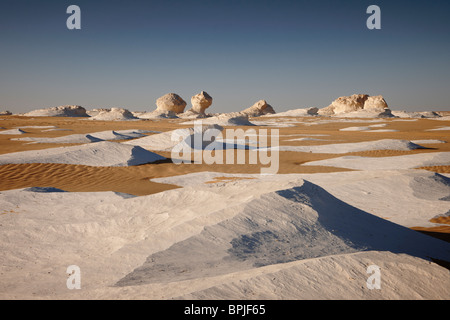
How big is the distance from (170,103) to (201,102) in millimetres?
7244

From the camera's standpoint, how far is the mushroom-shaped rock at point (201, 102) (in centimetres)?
6535

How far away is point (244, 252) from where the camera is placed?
8.52 ft

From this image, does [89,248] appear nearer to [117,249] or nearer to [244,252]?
[117,249]

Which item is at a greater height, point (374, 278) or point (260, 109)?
point (260, 109)

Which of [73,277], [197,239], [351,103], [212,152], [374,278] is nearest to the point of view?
[374,278]

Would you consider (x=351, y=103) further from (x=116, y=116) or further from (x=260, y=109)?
(x=116, y=116)

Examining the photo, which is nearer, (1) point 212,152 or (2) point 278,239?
(2) point 278,239

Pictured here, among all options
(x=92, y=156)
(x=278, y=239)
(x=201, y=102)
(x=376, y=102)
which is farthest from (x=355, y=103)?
(x=278, y=239)

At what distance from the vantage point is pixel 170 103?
67.9 meters

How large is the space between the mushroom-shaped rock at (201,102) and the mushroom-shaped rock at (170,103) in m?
3.87

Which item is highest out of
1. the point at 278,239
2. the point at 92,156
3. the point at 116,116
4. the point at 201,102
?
the point at 201,102

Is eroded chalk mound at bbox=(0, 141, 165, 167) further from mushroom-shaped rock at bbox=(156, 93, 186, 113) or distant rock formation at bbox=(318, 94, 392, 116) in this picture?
distant rock formation at bbox=(318, 94, 392, 116)

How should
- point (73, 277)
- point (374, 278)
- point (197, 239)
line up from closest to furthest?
point (374, 278), point (73, 277), point (197, 239)
